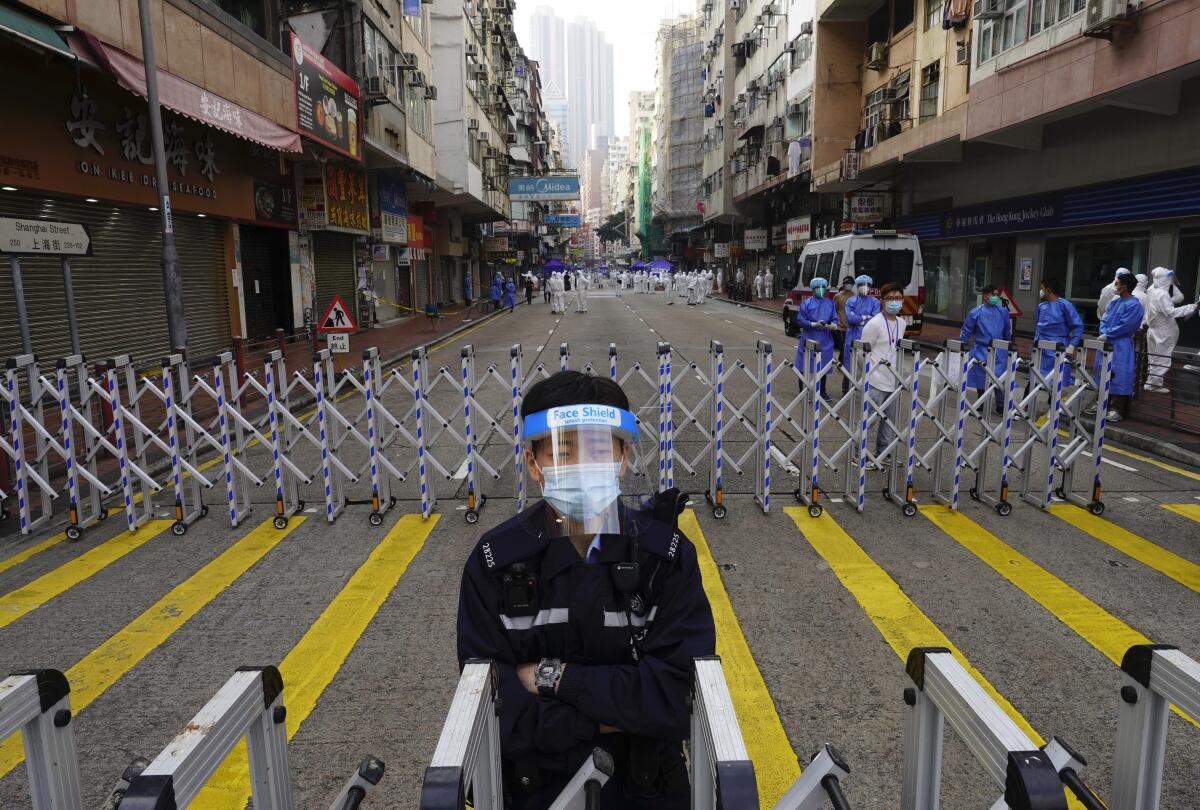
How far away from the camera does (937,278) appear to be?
28078 millimetres

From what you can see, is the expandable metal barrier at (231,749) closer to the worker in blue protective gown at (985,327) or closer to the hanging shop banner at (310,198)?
the worker in blue protective gown at (985,327)

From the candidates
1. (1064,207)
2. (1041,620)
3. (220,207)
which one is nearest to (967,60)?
(1064,207)

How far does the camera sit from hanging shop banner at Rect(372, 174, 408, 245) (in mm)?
29172

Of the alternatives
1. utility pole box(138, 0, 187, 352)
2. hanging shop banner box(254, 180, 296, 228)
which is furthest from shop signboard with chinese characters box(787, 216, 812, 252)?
utility pole box(138, 0, 187, 352)

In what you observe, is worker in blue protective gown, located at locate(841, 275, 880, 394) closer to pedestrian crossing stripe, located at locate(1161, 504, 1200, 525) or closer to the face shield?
pedestrian crossing stripe, located at locate(1161, 504, 1200, 525)

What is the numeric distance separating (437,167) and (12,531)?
32.7m

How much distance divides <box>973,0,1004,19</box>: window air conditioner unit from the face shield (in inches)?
826

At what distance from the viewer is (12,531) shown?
7020 mm

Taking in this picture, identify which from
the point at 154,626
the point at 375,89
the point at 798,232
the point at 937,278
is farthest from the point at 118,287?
the point at 798,232

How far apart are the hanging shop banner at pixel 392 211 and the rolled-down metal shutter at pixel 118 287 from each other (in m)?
11.0

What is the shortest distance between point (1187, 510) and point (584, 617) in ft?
24.5

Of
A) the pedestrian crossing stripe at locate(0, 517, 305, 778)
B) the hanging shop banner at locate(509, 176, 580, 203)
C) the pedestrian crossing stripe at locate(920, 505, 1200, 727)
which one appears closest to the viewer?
the pedestrian crossing stripe at locate(0, 517, 305, 778)

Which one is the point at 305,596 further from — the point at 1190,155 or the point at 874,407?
the point at 1190,155

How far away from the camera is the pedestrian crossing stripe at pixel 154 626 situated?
13.8 feet
